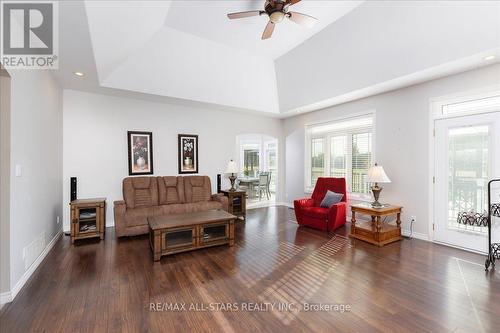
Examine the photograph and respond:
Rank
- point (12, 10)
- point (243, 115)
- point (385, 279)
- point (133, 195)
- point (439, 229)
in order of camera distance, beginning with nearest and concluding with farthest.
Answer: point (12, 10) → point (385, 279) → point (439, 229) → point (133, 195) → point (243, 115)

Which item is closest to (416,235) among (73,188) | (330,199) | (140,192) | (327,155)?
(330,199)

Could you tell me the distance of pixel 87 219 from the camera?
3.93 m

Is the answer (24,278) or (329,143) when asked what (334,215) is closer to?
(329,143)

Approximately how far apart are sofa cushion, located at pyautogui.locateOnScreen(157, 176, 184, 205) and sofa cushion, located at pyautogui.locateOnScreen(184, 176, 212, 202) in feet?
0.37

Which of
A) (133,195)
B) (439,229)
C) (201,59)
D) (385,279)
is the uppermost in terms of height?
(201,59)

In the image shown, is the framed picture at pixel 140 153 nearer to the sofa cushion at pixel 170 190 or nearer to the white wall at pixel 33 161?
the sofa cushion at pixel 170 190

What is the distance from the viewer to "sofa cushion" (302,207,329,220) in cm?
441

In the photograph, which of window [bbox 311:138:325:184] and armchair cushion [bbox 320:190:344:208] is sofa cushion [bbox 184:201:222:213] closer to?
armchair cushion [bbox 320:190:344:208]

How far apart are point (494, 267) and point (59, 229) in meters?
6.60

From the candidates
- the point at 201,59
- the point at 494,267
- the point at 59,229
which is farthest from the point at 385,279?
the point at 59,229

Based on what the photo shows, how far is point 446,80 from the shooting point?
367cm

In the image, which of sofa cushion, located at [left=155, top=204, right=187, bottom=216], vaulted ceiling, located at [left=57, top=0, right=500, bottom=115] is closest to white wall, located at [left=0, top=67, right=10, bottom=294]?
vaulted ceiling, located at [left=57, top=0, right=500, bottom=115]

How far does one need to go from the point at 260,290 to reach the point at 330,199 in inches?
114

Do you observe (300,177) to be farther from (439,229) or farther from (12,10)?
(12,10)
